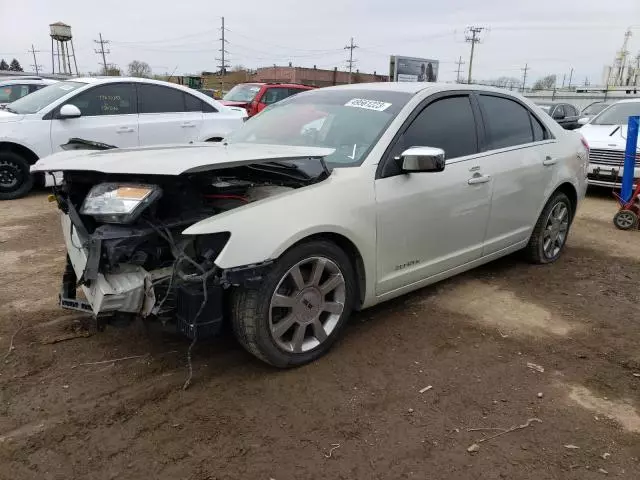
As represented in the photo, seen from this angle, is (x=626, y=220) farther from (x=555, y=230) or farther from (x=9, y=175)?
(x=9, y=175)

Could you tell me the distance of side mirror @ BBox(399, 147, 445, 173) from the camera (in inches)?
→ 130

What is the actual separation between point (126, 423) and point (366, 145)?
7.20ft

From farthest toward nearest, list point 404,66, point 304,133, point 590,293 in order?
point 404,66 → point 590,293 → point 304,133

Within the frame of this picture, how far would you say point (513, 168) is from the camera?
439 centimetres

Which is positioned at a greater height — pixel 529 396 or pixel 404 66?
pixel 404 66

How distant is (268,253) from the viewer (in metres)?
2.78

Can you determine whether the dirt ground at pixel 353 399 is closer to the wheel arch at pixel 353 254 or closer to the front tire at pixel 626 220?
the wheel arch at pixel 353 254

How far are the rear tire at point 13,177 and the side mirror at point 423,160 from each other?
646cm

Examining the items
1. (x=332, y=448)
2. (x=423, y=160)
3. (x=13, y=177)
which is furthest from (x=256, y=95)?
(x=332, y=448)

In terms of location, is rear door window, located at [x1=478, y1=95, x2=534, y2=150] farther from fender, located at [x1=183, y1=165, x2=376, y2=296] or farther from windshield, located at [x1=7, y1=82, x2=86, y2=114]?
windshield, located at [x1=7, y1=82, x2=86, y2=114]

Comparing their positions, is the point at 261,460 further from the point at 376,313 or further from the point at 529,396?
the point at 376,313

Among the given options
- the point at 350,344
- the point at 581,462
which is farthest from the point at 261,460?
the point at 581,462

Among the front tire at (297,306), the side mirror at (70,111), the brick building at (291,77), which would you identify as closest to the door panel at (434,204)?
the front tire at (297,306)

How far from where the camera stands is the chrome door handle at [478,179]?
13.0 ft
